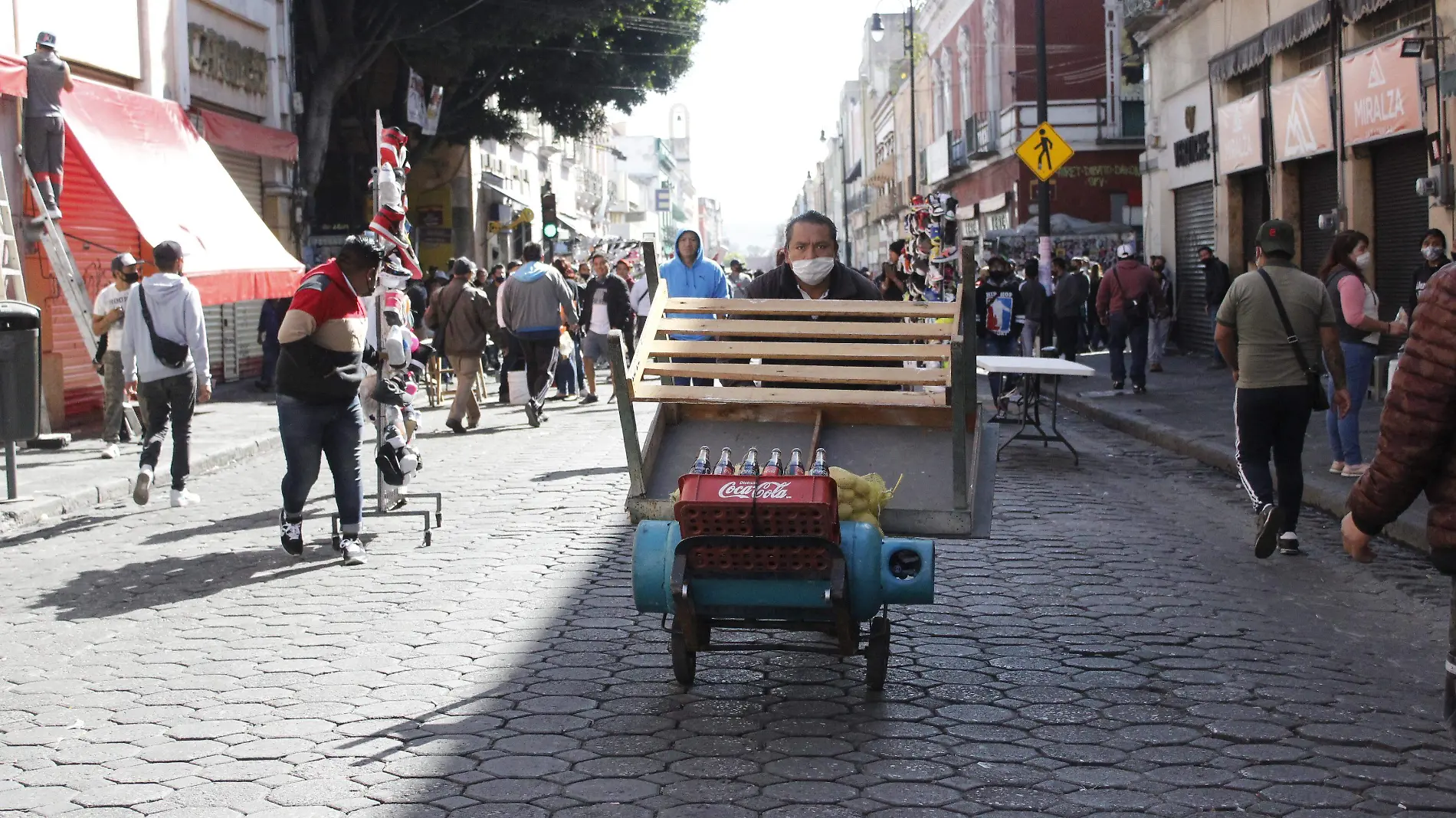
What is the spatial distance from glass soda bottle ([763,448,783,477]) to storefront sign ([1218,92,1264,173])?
17.2 meters

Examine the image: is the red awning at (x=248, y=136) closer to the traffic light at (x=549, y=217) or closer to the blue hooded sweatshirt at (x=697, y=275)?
the traffic light at (x=549, y=217)

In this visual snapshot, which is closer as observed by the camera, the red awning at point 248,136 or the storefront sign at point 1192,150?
the red awning at point 248,136

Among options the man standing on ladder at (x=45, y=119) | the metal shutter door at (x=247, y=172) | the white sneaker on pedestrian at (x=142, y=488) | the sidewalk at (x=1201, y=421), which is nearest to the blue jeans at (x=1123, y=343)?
the sidewalk at (x=1201, y=421)

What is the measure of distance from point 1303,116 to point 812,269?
14.5 m

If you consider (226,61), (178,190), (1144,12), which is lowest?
(178,190)

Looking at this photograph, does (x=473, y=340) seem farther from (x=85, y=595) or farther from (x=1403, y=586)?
(x=1403, y=586)

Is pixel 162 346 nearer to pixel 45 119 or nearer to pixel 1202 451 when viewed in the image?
pixel 45 119

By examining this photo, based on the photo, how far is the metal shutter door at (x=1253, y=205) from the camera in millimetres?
21359

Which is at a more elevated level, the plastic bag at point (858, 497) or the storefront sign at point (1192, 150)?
the storefront sign at point (1192, 150)

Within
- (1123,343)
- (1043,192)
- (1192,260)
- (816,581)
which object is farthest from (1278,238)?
(1192,260)

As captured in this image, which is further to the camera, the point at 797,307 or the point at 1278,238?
the point at 1278,238

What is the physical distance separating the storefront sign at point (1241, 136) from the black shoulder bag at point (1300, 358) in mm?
13724

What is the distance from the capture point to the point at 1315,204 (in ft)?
64.7

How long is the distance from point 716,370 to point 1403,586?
3638mm
